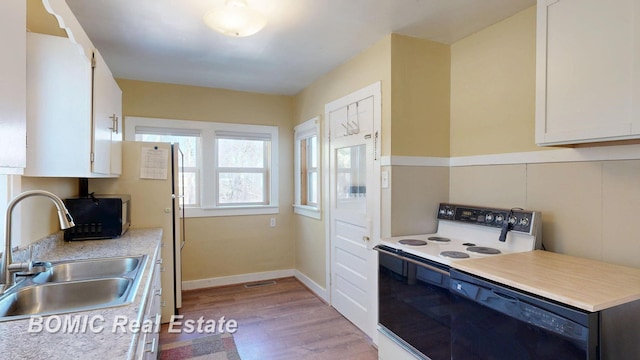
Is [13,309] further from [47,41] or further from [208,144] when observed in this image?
[208,144]

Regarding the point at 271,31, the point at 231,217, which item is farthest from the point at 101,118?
the point at 231,217

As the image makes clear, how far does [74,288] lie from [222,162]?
273 cm

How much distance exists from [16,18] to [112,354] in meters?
1.01

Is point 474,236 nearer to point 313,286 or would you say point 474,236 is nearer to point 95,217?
point 313,286

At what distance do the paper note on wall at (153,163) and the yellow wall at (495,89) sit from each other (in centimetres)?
263

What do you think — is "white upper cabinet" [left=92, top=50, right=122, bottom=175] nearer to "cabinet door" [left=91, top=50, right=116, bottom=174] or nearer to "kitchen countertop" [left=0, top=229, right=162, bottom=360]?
"cabinet door" [left=91, top=50, right=116, bottom=174]

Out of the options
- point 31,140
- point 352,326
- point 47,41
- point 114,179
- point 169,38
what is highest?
point 169,38

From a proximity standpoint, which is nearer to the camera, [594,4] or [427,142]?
[594,4]

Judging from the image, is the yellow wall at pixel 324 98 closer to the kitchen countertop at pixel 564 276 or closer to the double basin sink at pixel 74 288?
the kitchen countertop at pixel 564 276

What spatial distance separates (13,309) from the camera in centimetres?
130

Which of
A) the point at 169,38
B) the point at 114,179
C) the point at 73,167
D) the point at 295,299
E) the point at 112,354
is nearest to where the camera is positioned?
the point at 112,354

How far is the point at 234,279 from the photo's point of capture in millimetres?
4051

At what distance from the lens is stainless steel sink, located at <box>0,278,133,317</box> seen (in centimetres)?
132

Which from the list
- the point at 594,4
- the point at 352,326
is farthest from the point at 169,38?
the point at 352,326
